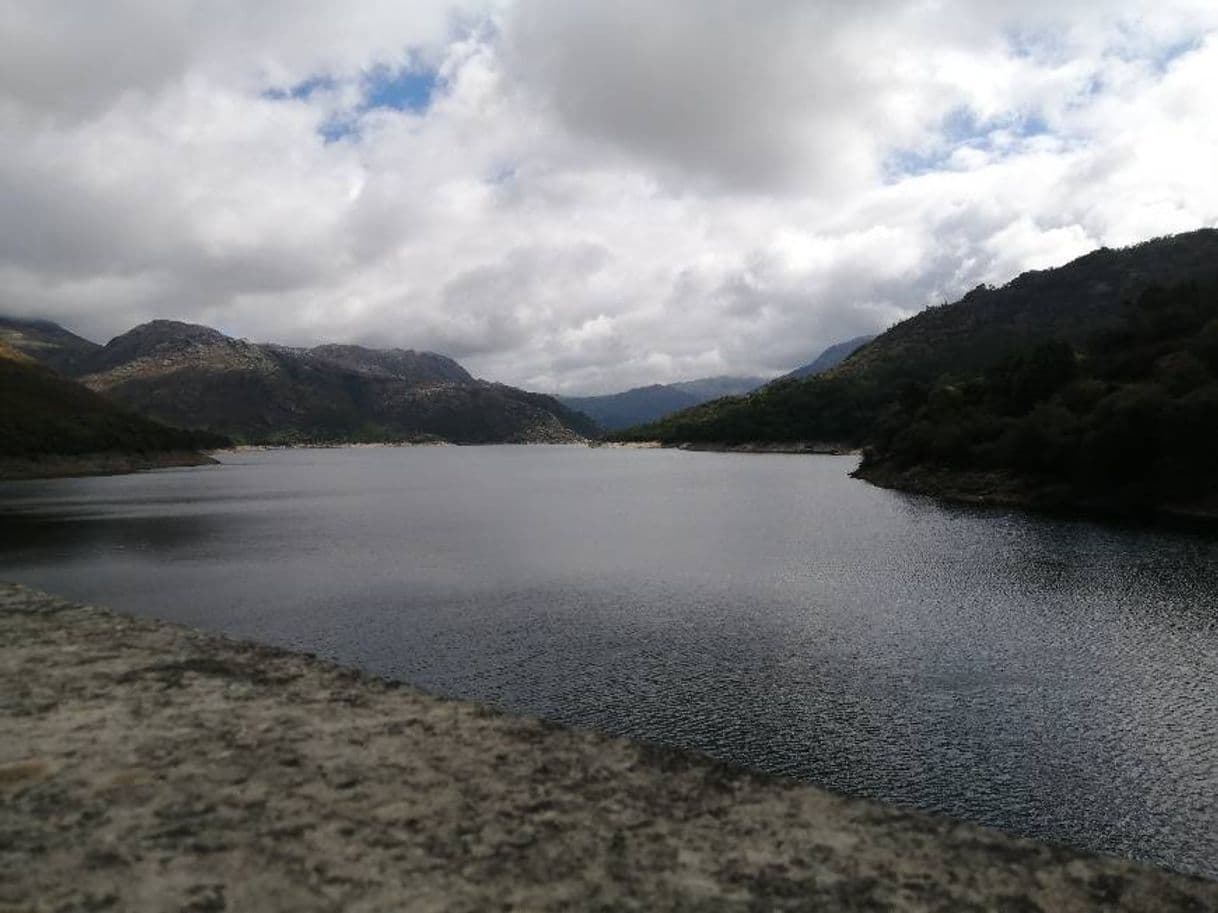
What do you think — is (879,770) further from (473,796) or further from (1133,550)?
(1133,550)

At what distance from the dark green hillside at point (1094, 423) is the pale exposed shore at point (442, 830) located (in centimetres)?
7485

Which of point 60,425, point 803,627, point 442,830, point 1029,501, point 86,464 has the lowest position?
point 803,627

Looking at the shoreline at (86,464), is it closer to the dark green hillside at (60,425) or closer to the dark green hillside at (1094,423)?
the dark green hillside at (60,425)

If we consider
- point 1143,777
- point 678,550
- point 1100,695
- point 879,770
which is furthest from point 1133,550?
point 879,770

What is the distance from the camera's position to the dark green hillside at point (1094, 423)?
6800cm

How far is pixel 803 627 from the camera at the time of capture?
31.2 meters

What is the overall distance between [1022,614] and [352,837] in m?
33.6

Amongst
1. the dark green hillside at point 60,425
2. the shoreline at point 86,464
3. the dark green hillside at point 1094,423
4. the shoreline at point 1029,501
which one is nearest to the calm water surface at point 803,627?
the shoreline at point 1029,501

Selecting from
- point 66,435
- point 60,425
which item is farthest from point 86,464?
point 60,425

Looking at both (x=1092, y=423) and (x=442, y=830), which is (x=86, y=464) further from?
(x=442, y=830)

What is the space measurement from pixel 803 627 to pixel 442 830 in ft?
88.8

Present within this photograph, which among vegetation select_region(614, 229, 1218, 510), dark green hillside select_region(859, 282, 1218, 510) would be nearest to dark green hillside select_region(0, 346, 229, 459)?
dark green hillside select_region(859, 282, 1218, 510)

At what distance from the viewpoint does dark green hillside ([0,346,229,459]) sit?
146 m

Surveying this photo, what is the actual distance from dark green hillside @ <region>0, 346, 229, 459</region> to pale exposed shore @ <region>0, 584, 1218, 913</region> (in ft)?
545
